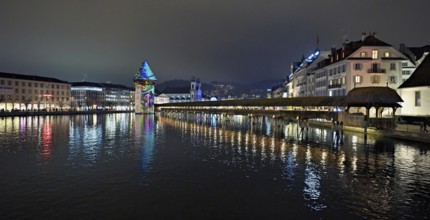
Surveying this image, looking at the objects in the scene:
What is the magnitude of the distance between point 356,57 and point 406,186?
53.7 meters

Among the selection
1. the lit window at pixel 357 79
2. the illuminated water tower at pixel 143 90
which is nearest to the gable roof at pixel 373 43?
the lit window at pixel 357 79

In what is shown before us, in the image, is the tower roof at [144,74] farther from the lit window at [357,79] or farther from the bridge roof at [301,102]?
the lit window at [357,79]

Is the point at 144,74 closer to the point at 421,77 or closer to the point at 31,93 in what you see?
the point at 31,93

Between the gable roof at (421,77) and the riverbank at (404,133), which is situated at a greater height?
the gable roof at (421,77)

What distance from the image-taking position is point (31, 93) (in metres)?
151

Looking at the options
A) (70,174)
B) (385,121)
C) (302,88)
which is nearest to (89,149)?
(70,174)

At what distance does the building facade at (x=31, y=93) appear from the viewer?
449 ft

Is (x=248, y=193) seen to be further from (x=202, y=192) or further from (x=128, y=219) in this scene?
(x=128, y=219)

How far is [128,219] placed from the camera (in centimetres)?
1368

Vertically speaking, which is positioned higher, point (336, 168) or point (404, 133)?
point (404, 133)

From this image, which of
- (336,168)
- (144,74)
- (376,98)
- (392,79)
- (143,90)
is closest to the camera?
(336,168)

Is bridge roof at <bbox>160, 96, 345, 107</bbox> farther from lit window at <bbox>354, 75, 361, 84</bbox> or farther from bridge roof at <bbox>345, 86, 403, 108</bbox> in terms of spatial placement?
lit window at <bbox>354, 75, 361, 84</bbox>

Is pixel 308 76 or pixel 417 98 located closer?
pixel 417 98

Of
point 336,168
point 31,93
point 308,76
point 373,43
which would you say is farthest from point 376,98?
point 31,93
